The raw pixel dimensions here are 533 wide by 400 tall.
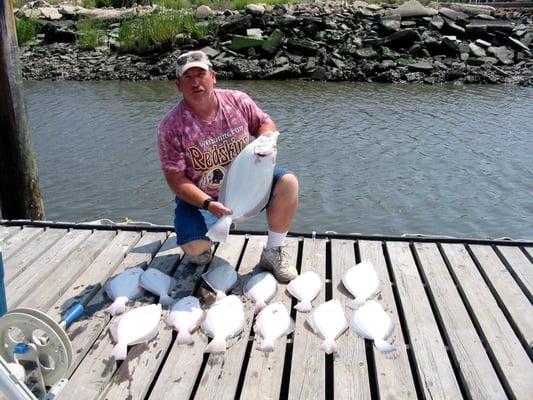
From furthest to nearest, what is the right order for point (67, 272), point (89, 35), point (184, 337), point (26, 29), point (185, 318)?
point (26, 29) → point (89, 35) → point (67, 272) → point (185, 318) → point (184, 337)

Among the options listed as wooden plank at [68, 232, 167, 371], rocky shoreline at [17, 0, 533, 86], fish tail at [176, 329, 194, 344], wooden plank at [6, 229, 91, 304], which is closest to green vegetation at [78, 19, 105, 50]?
rocky shoreline at [17, 0, 533, 86]

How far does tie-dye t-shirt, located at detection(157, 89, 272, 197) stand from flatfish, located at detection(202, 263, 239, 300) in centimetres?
53

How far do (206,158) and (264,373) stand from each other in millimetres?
1552

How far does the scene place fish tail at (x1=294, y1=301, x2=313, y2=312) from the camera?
3.56 metres

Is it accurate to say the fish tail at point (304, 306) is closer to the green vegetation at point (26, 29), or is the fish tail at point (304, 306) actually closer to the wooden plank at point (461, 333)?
the wooden plank at point (461, 333)

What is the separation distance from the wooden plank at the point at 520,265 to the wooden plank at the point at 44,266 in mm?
3339

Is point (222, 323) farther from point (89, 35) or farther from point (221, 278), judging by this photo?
point (89, 35)

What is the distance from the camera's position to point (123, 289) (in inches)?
147

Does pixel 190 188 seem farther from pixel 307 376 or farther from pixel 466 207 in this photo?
pixel 466 207

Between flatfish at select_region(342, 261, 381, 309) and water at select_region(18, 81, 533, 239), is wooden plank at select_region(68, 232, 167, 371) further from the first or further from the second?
water at select_region(18, 81, 533, 239)

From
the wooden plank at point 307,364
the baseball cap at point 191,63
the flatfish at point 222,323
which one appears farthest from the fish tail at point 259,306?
the baseball cap at point 191,63

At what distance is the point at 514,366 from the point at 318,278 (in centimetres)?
133

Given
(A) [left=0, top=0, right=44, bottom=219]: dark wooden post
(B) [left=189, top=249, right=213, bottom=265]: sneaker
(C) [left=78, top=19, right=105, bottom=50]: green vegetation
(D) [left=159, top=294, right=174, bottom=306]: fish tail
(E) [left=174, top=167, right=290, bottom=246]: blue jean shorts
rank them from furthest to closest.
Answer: (C) [left=78, top=19, right=105, bottom=50]: green vegetation < (A) [left=0, top=0, right=44, bottom=219]: dark wooden post < (B) [left=189, top=249, right=213, bottom=265]: sneaker < (E) [left=174, top=167, right=290, bottom=246]: blue jean shorts < (D) [left=159, top=294, right=174, bottom=306]: fish tail

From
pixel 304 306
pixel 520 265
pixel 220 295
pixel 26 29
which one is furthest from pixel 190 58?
pixel 26 29
